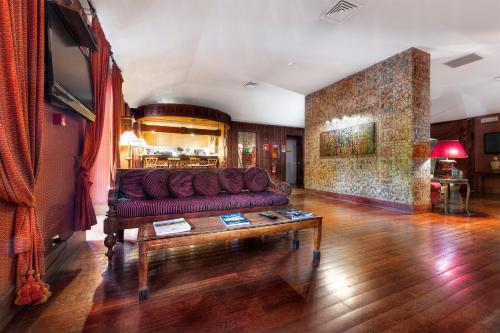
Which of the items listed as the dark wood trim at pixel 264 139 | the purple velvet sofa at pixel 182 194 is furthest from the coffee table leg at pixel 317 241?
the dark wood trim at pixel 264 139

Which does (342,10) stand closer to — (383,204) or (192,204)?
(192,204)

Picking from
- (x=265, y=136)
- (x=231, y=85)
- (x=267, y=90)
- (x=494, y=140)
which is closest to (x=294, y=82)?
(x=267, y=90)

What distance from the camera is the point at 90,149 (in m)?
2.45

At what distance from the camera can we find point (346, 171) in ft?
19.0

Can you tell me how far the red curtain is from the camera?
2332mm

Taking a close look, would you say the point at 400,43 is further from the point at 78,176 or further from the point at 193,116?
the point at 193,116

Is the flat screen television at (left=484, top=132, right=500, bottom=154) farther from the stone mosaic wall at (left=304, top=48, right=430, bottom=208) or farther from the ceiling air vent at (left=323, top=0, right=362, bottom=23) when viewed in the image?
the ceiling air vent at (left=323, top=0, right=362, bottom=23)

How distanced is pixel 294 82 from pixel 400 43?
2.62 metres

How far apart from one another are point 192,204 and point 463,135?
10744 millimetres

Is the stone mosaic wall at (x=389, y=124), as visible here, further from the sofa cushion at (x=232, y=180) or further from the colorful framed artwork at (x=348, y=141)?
the sofa cushion at (x=232, y=180)

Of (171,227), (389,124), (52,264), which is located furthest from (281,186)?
(389,124)

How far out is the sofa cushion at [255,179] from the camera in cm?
347

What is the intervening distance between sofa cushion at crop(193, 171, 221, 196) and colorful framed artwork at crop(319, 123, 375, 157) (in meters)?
3.91

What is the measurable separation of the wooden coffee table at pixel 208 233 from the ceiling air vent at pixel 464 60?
17.5 ft
